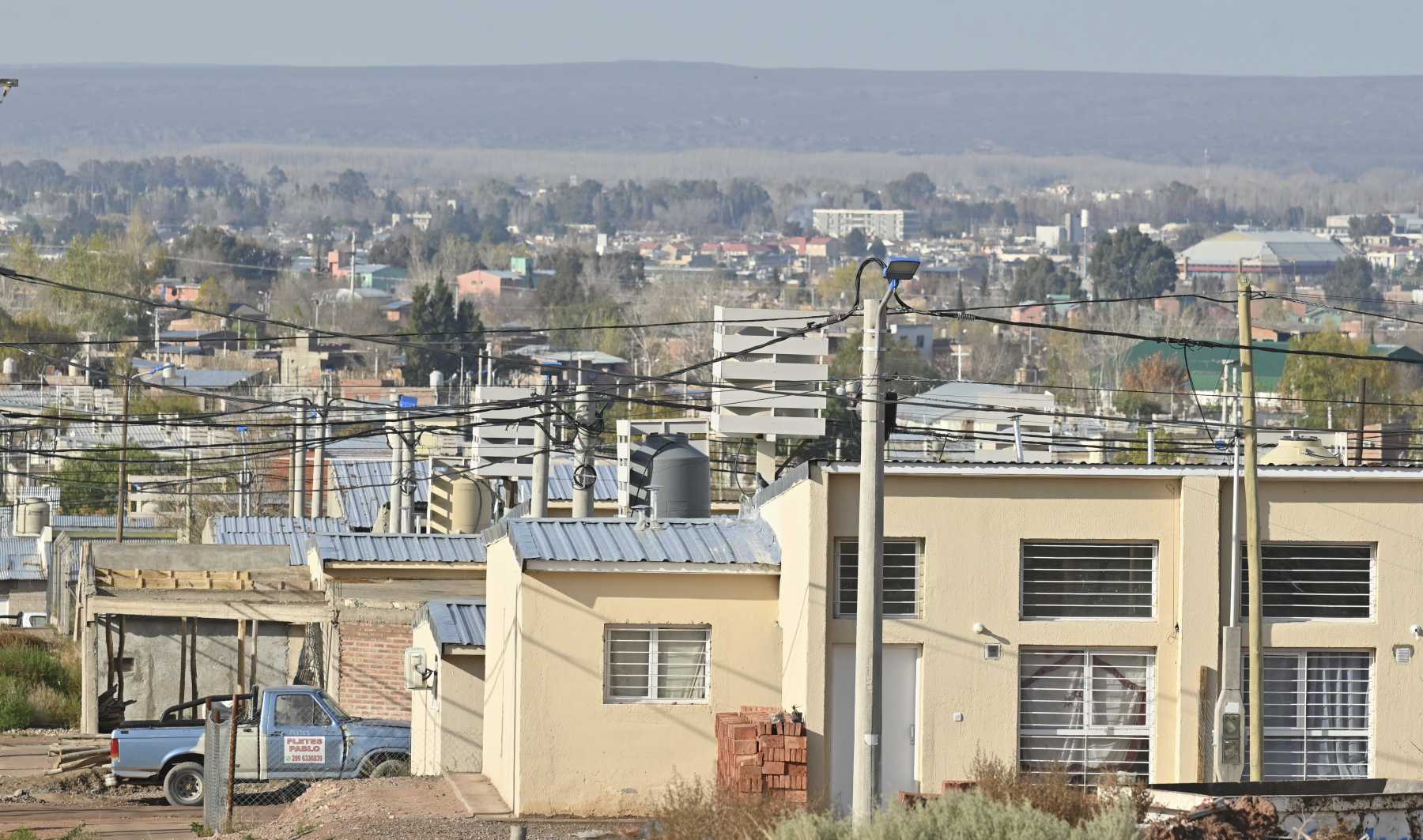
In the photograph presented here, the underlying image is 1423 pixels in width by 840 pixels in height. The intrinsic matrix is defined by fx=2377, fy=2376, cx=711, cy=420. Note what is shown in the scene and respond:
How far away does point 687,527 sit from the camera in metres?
24.3

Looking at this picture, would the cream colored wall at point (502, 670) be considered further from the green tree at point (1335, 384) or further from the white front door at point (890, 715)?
the green tree at point (1335, 384)

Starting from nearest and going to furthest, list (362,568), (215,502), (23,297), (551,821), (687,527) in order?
(551,821)
(687,527)
(362,568)
(215,502)
(23,297)

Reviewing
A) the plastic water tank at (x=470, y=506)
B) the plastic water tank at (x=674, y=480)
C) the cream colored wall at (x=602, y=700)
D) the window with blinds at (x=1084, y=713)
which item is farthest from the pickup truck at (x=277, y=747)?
the plastic water tank at (x=470, y=506)

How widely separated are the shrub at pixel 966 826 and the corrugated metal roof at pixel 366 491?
28.6 meters

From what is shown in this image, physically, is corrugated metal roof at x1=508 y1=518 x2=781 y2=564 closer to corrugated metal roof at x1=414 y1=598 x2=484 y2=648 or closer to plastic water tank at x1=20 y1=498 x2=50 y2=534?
corrugated metal roof at x1=414 y1=598 x2=484 y2=648

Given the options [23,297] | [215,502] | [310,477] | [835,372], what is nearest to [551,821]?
[310,477]

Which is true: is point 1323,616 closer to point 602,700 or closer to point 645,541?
point 645,541

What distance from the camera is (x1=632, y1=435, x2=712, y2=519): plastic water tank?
26.9 meters

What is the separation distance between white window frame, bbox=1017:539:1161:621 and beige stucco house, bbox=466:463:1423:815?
0.03 metres

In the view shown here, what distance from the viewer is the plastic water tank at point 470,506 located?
36.9 meters

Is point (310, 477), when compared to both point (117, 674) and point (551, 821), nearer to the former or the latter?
point (117, 674)

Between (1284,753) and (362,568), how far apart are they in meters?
13.0

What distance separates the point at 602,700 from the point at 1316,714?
702 centimetres

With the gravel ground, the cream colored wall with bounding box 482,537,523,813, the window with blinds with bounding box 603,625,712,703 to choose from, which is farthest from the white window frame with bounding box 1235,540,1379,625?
the cream colored wall with bounding box 482,537,523,813
